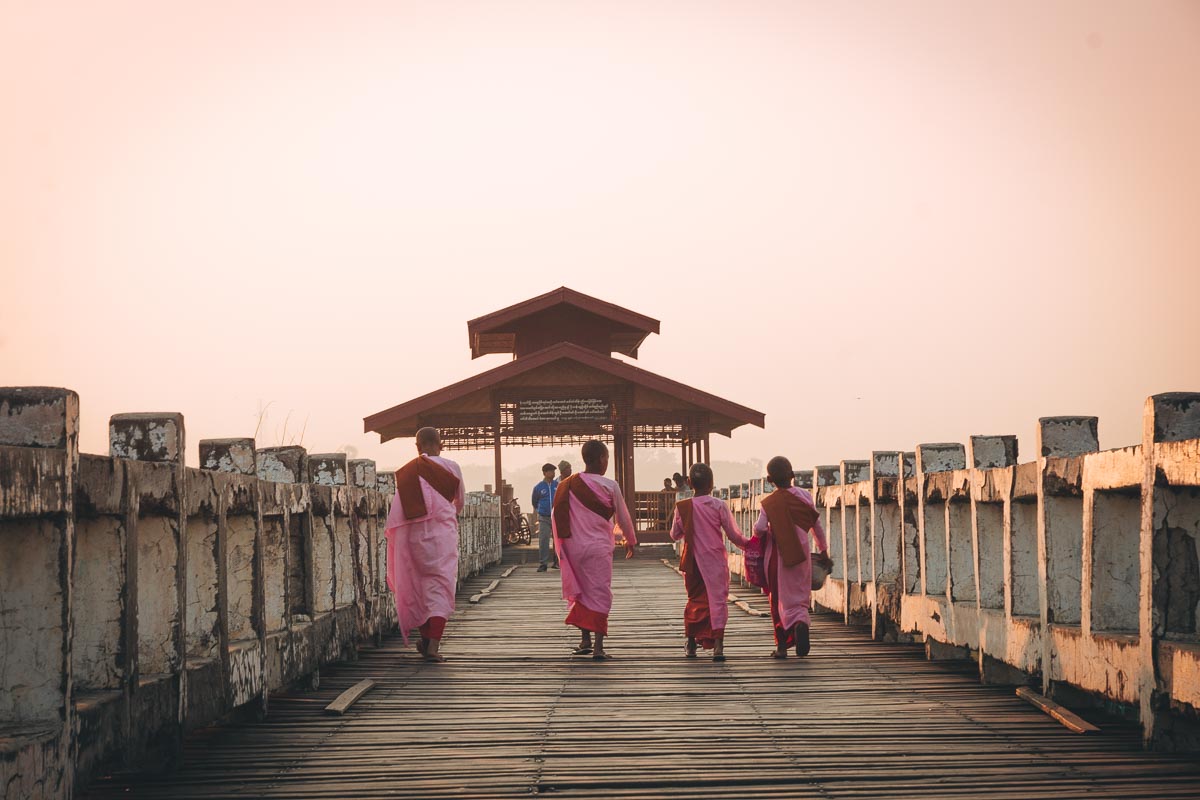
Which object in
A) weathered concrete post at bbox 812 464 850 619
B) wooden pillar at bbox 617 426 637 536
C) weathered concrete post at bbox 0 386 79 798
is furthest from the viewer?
wooden pillar at bbox 617 426 637 536

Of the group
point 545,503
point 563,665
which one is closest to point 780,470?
point 563,665

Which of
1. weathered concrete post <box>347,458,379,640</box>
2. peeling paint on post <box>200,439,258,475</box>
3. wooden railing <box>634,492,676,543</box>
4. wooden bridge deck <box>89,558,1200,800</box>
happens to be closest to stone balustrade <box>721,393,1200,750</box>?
wooden bridge deck <box>89,558,1200,800</box>

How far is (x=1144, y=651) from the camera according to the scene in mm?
5484

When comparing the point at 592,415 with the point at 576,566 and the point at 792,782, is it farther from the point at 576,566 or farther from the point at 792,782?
the point at 792,782

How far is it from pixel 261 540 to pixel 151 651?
1541 mm

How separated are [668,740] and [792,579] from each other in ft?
12.9

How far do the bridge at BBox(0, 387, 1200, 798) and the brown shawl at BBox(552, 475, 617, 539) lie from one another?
1.27 meters

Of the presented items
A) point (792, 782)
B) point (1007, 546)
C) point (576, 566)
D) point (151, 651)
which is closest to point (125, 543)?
point (151, 651)

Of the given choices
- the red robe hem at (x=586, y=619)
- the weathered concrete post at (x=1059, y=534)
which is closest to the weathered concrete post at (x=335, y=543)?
the red robe hem at (x=586, y=619)

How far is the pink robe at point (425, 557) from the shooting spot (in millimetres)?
10094

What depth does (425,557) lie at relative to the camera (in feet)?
33.8

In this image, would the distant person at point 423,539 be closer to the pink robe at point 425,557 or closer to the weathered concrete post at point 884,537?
the pink robe at point 425,557

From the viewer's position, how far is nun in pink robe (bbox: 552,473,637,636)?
10211 millimetres

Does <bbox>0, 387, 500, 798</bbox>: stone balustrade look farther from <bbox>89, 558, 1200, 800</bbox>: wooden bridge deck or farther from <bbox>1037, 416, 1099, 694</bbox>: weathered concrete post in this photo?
<bbox>1037, 416, 1099, 694</bbox>: weathered concrete post
